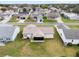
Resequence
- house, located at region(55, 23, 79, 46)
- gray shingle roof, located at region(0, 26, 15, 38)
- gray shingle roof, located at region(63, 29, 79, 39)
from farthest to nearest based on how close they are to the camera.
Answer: gray shingle roof, located at region(0, 26, 15, 38), gray shingle roof, located at region(63, 29, 79, 39), house, located at region(55, 23, 79, 46)

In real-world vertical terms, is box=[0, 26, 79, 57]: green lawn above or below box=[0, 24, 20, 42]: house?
below

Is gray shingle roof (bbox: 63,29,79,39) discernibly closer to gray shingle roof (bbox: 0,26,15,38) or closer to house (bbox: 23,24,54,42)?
house (bbox: 23,24,54,42)

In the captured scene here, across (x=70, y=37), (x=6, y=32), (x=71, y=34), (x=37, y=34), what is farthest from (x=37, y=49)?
(x=6, y=32)

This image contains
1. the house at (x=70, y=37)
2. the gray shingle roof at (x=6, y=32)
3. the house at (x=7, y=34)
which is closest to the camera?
the house at (x=70, y=37)

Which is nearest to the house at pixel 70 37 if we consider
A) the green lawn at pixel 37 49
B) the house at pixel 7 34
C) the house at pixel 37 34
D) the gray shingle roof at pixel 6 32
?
the green lawn at pixel 37 49

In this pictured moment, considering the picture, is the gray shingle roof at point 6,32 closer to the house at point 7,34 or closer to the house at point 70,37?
the house at point 7,34

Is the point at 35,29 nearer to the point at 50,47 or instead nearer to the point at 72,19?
the point at 50,47

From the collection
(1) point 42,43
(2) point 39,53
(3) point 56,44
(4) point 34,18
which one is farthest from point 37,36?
(4) point 34,18

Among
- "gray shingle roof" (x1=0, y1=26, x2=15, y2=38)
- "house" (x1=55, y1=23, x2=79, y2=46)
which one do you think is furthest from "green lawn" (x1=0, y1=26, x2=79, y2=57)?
"gray shingle roof" (x1=0, y1=26, x2=15, y2=38)

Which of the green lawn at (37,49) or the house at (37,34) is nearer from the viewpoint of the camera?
the green lawn at (37,49)
